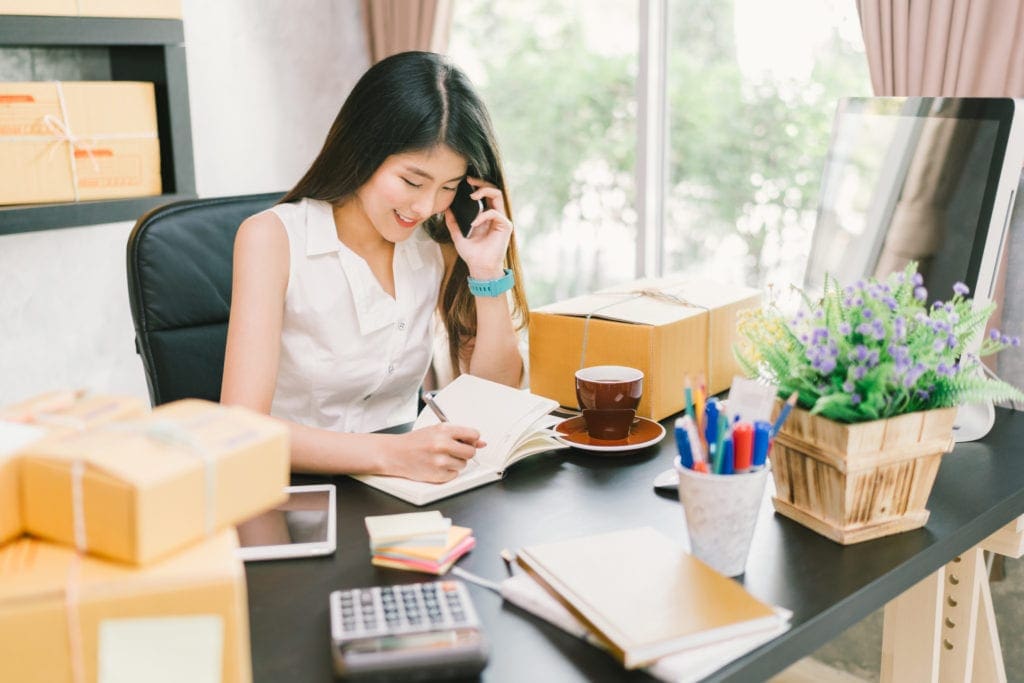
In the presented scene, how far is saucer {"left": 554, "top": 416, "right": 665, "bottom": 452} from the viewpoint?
1282 mm

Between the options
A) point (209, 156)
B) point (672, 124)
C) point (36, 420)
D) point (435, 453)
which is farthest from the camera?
point (209, 156)

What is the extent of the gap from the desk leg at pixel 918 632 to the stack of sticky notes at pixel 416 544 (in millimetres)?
611

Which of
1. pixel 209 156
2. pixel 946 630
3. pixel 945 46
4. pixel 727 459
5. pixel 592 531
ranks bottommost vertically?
pixel 946 630

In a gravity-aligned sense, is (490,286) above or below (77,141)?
below

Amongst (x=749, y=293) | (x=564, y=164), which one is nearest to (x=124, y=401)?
(x=749, y=293)

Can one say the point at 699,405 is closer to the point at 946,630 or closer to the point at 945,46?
the point at 946,630

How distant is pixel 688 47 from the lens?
8.52 ft

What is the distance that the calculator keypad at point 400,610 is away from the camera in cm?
78

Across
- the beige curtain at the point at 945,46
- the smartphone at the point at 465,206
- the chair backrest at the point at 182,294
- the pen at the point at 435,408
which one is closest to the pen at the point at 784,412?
the pen at the point at 435,408

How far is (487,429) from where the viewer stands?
1262 mm

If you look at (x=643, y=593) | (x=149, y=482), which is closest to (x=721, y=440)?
(x=643, y=593)

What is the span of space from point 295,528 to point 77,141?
60.5 inches

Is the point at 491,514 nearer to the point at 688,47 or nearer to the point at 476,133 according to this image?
the point at 476,133

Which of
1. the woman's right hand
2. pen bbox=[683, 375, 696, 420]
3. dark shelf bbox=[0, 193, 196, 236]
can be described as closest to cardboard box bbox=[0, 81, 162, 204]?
dark shelf bbox=[0, 193, 196, 236]
